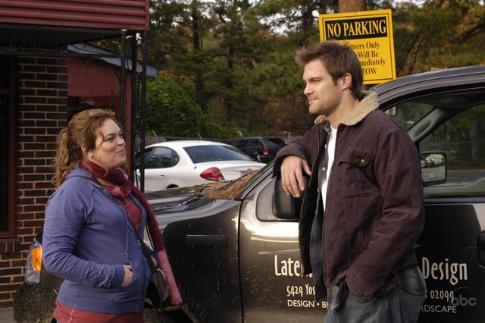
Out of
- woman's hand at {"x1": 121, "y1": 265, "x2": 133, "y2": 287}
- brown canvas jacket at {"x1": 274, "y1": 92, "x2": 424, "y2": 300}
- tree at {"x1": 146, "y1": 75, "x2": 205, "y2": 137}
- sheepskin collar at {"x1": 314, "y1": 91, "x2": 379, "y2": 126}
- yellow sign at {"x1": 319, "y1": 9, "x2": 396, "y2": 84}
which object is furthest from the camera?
tree at {"x1": 146, "y1": 75, "x2": 205, "y2": 137}

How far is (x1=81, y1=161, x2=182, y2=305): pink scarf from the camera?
3.10 metres

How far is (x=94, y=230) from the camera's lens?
300 cm

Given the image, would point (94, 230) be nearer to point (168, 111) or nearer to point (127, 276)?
point (127, 276)

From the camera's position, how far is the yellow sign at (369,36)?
677cm

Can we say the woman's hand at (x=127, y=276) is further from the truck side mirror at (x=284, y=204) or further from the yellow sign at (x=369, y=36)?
the yellow sign at (x=369, y=36)

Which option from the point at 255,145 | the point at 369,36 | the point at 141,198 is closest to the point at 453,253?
the point at 141,198

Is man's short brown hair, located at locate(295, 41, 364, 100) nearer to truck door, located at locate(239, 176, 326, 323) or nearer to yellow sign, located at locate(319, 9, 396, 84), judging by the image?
truck door, located at locate(239, 176, 326, 323)

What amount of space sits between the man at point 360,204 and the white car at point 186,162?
423 inches

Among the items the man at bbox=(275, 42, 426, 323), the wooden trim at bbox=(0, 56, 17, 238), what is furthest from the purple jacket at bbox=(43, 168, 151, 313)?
the wooden trim at bbox=(0, 56, 17, 238)

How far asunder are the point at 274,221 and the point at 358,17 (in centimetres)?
369

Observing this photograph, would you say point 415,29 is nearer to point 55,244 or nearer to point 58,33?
point 58,33

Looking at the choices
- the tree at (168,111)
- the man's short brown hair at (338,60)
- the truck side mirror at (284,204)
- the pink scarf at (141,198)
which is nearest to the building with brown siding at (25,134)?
the pink scarf at (141,198)

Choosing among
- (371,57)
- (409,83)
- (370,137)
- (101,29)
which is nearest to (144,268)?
(370,137)

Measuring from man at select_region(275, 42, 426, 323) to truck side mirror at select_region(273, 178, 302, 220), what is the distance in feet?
1.26
